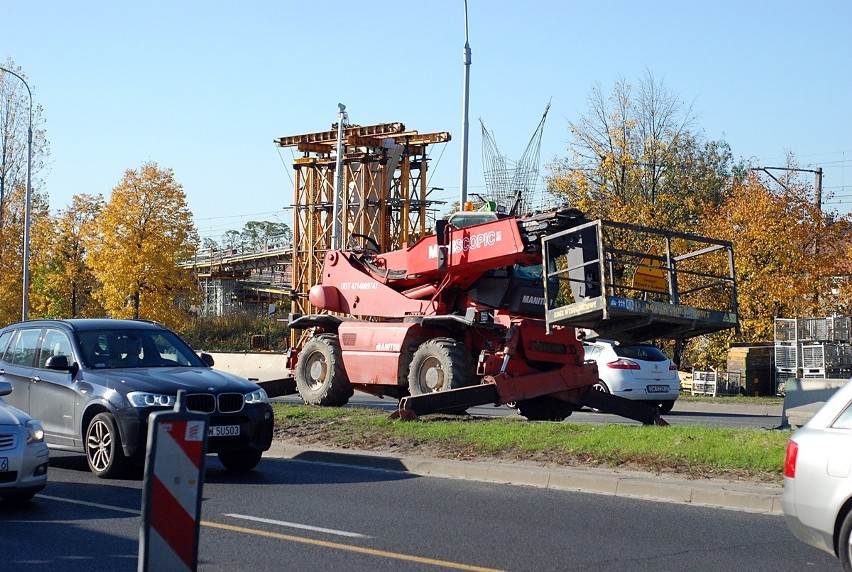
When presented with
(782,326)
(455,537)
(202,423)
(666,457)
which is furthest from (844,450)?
(782,326)

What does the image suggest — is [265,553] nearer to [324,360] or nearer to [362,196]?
[324,360]

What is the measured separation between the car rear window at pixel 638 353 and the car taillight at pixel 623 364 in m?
0.16

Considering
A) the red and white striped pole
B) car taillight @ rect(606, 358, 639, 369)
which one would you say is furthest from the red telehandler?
the red and white striped pole

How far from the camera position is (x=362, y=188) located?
47.4 m

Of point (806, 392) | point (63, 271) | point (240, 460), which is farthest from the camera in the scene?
point (63, 271)

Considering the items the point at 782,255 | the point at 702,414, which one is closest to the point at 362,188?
the point at 782,255

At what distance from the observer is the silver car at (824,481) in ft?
21.4

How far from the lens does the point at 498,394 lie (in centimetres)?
1559

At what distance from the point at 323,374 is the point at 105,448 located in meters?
7.62

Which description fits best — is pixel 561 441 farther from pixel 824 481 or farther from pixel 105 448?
pixel 824 481

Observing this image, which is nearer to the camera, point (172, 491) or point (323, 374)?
point (172, 491)

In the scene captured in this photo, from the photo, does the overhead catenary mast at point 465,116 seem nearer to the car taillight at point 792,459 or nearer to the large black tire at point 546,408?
the large black tire at point 546,408

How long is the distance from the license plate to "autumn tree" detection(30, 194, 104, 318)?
150 ft

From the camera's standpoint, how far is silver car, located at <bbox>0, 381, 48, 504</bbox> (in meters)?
9.64
